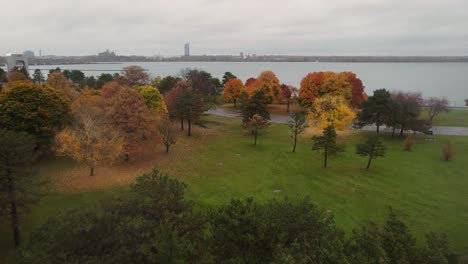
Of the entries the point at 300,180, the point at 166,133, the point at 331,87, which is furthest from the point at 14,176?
the point at 331,87

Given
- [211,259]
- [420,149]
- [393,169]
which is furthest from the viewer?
[420,149]

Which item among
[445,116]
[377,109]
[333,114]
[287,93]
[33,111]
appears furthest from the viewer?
[287,93]

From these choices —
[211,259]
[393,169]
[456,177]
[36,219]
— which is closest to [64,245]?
[211,259]

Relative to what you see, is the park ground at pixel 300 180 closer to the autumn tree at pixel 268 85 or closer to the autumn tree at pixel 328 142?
the autumn tree at pixel 328 142

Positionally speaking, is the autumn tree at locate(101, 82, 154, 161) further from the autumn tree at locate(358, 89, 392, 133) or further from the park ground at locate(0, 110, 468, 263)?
the autumn tree at locate(358, 89, 392, 133)

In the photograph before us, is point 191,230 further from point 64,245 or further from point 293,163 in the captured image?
point 293,163

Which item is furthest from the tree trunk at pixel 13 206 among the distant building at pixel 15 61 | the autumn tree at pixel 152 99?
the distant building at pixel 15 61

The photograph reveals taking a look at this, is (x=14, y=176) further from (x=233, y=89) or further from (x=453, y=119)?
(x=453, y=119)
